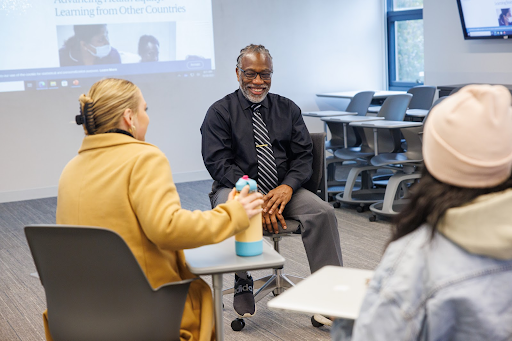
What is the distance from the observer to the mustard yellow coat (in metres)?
1.48

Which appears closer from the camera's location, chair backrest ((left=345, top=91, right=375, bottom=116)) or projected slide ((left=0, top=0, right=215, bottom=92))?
projected slide ((left=0, top=0, right=215, bottom=92))

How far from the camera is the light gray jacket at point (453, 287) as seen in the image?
946 mm

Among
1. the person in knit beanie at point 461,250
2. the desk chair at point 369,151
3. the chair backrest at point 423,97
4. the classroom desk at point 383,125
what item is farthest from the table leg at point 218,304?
the chair backrest at point 423,97

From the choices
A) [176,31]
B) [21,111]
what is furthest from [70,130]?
[176,31]

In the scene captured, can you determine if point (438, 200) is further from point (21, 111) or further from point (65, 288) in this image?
point (21, 111)

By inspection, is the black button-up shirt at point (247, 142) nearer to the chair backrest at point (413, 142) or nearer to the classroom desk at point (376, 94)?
the chair backrest at point (413, 142)

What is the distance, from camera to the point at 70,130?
5.98 meters

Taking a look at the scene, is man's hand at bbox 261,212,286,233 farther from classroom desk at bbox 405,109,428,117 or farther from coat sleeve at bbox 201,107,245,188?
classroom desk at bbox 405,109,428,117

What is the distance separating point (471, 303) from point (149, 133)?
563 centimetres

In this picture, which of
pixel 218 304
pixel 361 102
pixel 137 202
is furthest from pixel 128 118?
pixel 361 102

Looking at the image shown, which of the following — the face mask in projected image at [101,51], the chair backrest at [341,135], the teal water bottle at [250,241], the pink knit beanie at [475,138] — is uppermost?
the face mask in projected image at [101,51]

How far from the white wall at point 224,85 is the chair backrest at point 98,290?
15.4 feet

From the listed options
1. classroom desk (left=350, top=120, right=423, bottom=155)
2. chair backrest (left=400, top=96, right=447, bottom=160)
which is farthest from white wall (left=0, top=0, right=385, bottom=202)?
chair backrest (left=400, top=96, right=447, bottom=160)

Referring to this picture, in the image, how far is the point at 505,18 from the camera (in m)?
5.45
